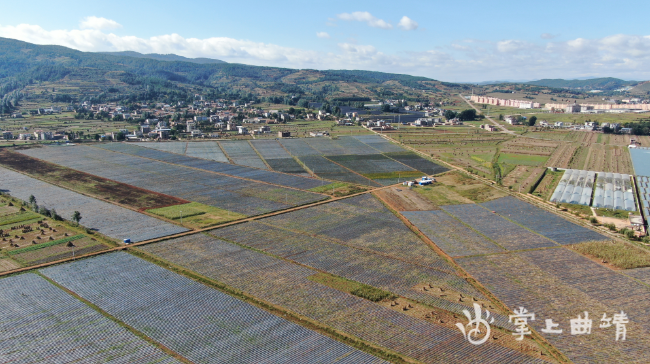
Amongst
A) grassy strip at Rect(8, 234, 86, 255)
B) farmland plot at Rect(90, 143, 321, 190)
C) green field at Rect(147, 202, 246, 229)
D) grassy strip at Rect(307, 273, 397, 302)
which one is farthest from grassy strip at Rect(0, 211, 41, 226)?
grassy strip at Rect(307, 273, 397, 302)

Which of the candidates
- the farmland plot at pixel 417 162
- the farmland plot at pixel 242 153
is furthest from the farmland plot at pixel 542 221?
the farmland plot at pixel 242 153

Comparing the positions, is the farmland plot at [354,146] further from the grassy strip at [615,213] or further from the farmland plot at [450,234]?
the grassy strip at [615,213]

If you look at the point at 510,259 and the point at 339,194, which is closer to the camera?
the point at 510,259

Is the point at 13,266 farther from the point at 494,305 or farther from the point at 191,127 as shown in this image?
the point at 191,127

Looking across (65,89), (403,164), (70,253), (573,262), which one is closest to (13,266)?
(70,253)

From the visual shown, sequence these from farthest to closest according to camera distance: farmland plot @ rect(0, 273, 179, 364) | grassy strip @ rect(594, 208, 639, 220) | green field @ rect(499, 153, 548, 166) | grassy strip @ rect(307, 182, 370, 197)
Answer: green field @ rect(499, 153, 548, 166) → grassy strip @ rect(307, 182, 370, 197) → grassy strip @ rect(594, 208, 639, 220) → farmland plot @ rect(0, 273, 179, 364)

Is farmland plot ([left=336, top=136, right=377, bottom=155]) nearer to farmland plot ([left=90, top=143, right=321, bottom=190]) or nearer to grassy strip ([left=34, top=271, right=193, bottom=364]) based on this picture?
farmland plot ([left=90, top=143, right=321, bottom=190])

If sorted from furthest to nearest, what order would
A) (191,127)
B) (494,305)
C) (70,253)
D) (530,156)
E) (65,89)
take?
(65,89)
(191,127)
(530,156)
(70,253)
(494,305)
